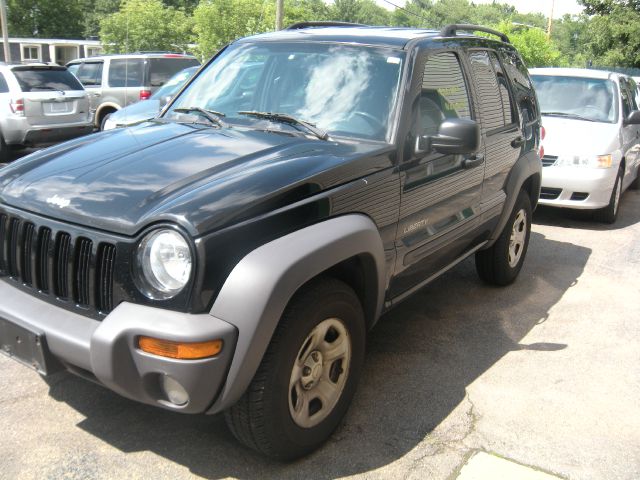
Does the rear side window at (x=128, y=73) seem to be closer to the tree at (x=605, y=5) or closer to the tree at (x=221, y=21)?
the tree at (x=221, y=21)

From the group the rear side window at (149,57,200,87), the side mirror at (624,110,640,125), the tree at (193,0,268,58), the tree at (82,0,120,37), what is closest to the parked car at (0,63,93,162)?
the rear side window at (149,57,200,87)

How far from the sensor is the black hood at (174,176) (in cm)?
263

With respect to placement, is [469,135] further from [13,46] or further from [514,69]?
[13,46]

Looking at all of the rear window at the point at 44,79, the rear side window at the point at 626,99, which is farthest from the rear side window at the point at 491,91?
the rear window at the point at 44,79

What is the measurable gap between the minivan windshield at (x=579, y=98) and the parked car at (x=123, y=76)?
7964mm

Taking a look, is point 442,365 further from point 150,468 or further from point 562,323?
point 150,468

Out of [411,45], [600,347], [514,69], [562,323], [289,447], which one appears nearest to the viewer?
[289,447]

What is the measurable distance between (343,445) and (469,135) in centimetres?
169

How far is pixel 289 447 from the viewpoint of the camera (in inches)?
113

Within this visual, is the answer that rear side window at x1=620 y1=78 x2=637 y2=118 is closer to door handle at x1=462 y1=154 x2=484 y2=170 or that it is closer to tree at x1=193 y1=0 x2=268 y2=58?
door handle at x1=462 y1=154 x2=484 y2=170

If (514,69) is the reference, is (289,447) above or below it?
below

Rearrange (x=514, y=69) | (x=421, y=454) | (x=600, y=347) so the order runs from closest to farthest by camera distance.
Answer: (x=421, y=454) → (x=600, y=347) → (x=514, y=69)

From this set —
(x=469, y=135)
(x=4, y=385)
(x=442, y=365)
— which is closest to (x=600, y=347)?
(x=442, y=365)

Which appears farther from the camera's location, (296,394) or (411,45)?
(411,45)
